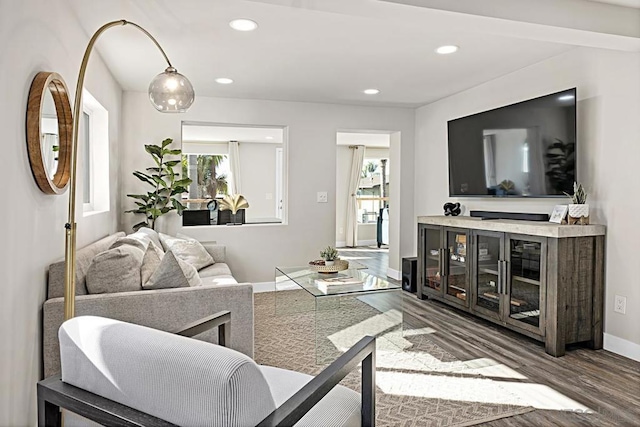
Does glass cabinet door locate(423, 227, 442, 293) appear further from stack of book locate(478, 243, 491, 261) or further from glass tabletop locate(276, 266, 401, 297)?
glass tabletop locate(276, 266, 401, 297)

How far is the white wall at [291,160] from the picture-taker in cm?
494

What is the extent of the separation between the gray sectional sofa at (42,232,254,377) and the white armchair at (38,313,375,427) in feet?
2.53

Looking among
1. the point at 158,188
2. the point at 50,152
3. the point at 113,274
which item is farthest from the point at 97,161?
the point at 113,274

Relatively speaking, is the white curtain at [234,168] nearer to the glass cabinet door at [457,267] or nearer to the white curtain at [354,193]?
the white curtain at [354,193]

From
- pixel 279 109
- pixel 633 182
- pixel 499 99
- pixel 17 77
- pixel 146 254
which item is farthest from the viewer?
pixel 279 109

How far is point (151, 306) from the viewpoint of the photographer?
2.22 meters

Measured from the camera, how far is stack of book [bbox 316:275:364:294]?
10.2 ft

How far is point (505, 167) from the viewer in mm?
3941

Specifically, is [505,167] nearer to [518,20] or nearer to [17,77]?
[518,20]

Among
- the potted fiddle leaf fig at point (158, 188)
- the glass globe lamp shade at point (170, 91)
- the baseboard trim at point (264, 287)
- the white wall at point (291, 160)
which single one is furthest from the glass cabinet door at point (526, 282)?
the potted fiddle leaf fig at point (158, 188)

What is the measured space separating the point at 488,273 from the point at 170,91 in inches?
116

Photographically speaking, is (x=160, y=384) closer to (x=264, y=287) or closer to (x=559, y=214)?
(x=559, y=214)

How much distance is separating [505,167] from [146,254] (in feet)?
10.1

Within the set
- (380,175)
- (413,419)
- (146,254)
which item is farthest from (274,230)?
(380,175)
